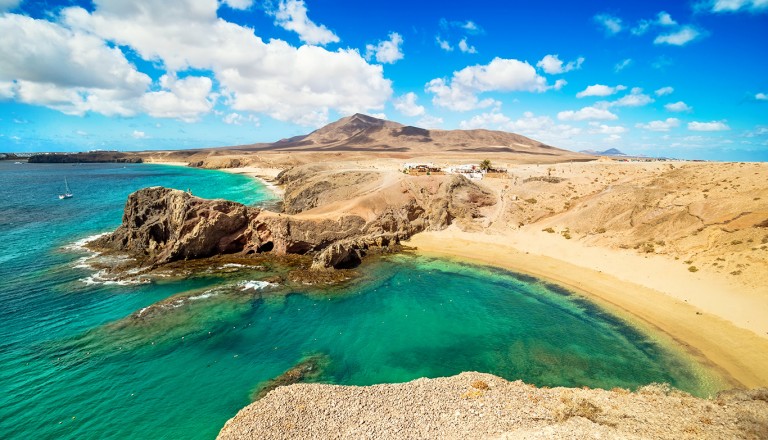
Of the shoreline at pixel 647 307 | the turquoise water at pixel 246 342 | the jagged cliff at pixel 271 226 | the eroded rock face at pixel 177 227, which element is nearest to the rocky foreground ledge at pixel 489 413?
the turquoise water at pixel 246 342

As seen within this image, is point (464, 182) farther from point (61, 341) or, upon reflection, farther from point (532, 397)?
point (61, 341)

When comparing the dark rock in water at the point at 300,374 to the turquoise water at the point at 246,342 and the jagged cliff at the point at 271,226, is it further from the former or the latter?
the jagged cliff at the point at 271,226

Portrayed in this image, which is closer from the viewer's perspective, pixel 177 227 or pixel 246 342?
pixel 246 342

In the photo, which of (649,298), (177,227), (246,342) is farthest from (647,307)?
(177,227)

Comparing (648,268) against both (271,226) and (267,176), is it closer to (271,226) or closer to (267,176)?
(271,226)

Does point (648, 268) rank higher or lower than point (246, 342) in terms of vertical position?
higher

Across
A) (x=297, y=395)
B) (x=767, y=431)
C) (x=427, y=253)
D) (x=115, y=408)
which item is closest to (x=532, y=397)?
(x=767, y=431)

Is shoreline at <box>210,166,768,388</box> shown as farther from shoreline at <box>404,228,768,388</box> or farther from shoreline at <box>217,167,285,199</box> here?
shoreline at <box>217,167,285,199</box>
